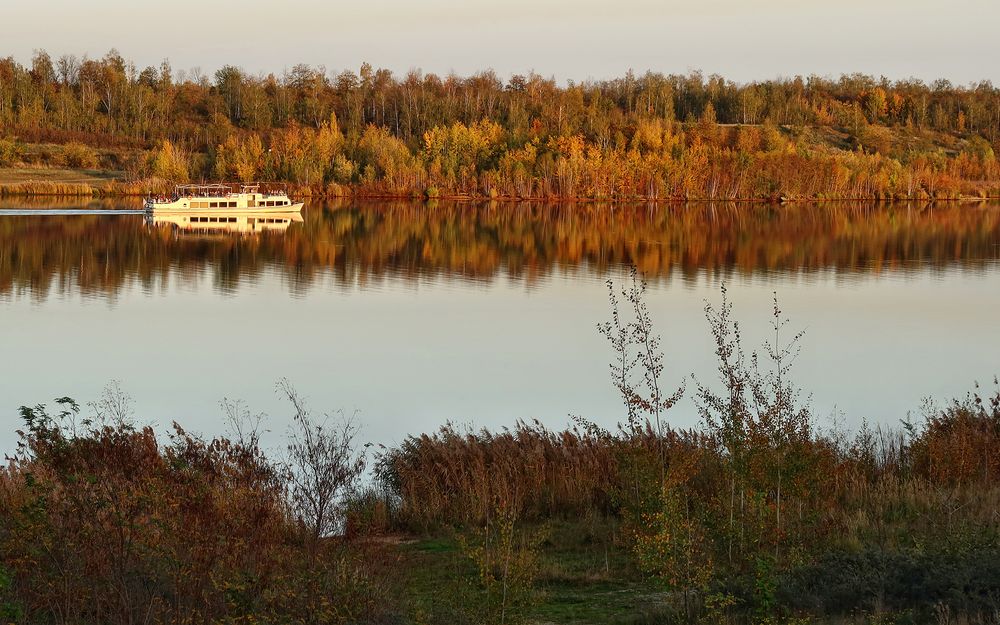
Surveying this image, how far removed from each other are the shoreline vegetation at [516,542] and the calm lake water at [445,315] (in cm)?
700

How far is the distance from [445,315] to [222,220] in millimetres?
51623

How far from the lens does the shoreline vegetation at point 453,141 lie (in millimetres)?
109625

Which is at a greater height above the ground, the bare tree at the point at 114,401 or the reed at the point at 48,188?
the reed at the point at 48,188

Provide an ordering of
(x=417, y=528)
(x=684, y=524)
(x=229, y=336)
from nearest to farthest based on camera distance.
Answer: (x=684, y=524), (x=417, y=528), (x=229, y=336)

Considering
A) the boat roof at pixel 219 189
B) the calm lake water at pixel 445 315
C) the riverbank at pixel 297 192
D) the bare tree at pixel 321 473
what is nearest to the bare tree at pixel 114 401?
the calm lake water at pixel 445 315

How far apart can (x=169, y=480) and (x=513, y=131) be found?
11391cm

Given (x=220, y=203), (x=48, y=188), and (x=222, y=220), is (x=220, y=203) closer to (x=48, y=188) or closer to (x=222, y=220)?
(x=222, y=220)

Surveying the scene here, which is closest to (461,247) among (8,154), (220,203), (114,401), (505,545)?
(114,401)

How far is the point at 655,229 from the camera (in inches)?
2719

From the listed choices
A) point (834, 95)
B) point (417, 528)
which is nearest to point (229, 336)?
point (417, 528)

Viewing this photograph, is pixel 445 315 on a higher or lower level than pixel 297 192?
lower

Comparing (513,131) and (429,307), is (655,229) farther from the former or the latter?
(513,131)

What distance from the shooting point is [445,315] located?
34.2m

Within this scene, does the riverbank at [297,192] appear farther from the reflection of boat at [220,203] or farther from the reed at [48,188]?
the reflection of boat at [220,203]
